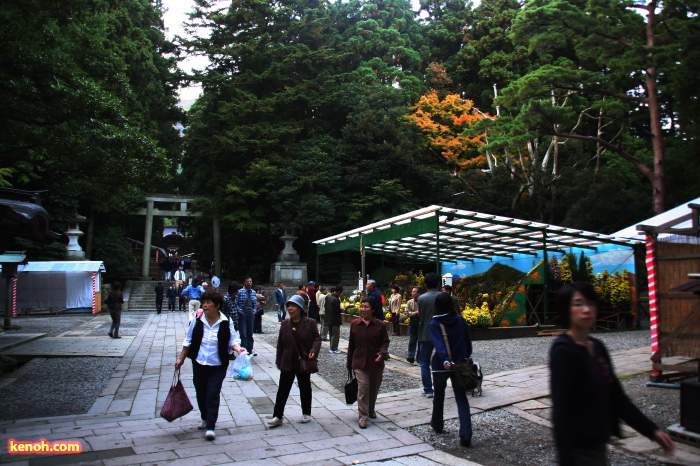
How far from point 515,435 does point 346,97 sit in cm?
2682

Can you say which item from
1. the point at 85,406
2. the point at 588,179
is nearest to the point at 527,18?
the point at 588,179

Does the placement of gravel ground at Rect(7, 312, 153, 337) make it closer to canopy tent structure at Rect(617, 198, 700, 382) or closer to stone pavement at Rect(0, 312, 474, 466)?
stone pavement at Rect(0, 312, 474, 466)

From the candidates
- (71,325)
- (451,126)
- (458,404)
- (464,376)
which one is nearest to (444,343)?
(464,376)

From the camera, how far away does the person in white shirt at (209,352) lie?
5023 millimetres

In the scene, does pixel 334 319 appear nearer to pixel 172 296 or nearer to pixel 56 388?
pixel 56 388

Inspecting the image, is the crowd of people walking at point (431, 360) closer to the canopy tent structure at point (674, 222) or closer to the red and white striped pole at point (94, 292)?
the canopy tent structure at point (674, 222)

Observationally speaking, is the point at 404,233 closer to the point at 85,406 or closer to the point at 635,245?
the point at 635,245

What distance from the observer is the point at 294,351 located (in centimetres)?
545

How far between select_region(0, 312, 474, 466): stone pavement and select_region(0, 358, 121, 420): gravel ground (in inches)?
11.9

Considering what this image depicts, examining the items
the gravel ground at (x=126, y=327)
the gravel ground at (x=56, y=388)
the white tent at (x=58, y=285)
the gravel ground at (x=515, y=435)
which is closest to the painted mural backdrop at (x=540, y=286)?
the gravel ground at (x=515, y=435)

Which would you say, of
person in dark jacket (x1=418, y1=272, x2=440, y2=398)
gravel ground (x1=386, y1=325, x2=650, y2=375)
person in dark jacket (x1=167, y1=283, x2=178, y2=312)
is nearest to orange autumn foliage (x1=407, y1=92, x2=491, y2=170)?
person in dark jacket (x1=167, y1=283, x2=178, y2=312)

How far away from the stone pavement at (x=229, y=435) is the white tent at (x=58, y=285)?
16.5 meters

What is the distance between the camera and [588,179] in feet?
71.7

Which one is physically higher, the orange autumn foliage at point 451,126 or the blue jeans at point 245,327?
the orange autumn foliage at point 451,126
